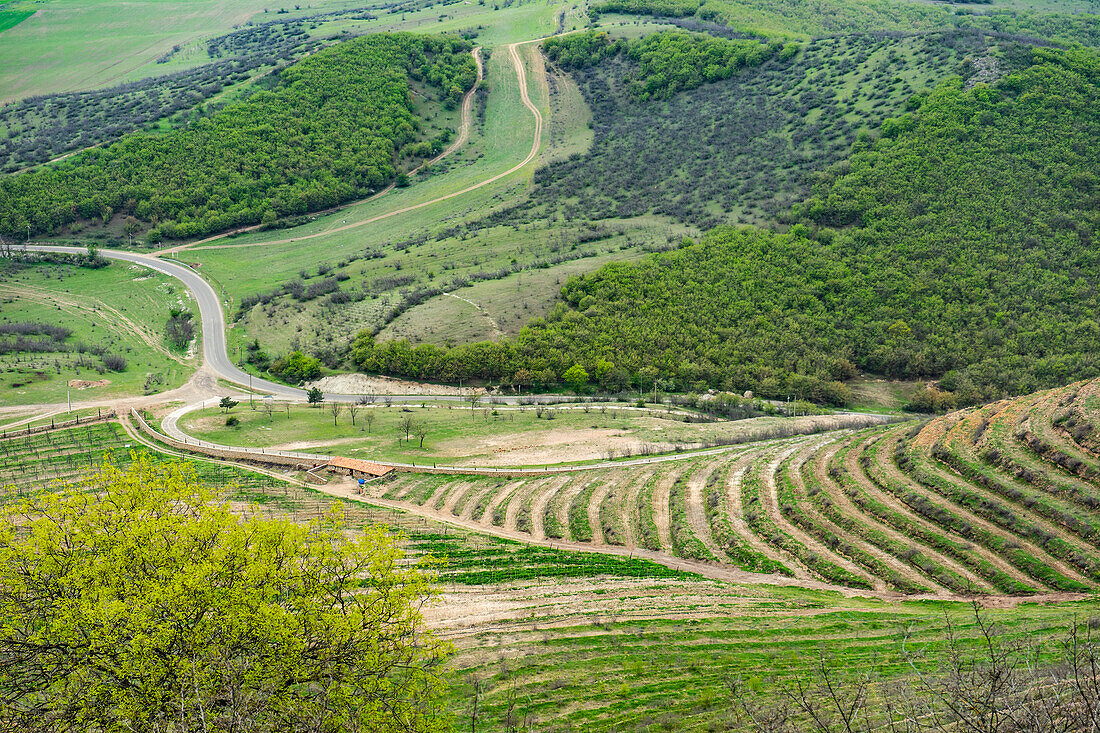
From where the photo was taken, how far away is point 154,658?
55.7 ft

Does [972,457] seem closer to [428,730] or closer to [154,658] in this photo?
[428,730]

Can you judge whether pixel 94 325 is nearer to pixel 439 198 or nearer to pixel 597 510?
pixel 439 198

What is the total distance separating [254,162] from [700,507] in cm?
11362

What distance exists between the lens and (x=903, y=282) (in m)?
86.3

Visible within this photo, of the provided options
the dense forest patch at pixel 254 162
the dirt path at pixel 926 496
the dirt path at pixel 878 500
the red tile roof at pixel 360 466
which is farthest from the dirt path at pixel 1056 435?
the dense forest patch at pixel 254 162

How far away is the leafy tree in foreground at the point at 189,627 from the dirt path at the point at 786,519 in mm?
22435

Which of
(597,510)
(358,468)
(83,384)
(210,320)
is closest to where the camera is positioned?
(597,510)

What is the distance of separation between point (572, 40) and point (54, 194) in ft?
342

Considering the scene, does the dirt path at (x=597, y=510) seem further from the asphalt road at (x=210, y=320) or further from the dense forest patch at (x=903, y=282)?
the asphalt road at (x=210, y=320)

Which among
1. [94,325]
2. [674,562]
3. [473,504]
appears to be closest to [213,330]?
[94,325]

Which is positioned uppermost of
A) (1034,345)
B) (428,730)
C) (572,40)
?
(572,40)

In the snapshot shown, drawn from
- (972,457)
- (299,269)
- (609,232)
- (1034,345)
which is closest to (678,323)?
(609,232)

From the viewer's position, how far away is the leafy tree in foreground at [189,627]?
16.6 meters

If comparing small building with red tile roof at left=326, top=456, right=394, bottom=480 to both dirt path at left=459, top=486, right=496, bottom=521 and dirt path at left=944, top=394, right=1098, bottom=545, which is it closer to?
dirt path at left=459, top=486, right=496, bottom=521
